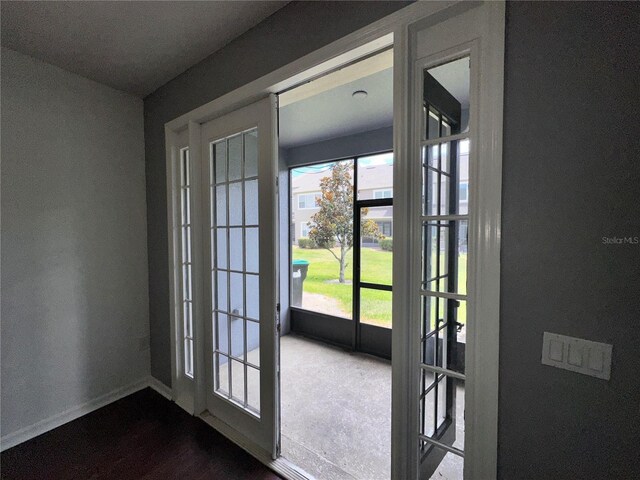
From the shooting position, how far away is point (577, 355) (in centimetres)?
86

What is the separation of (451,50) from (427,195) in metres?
0.55

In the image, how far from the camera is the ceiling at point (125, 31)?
1488mm

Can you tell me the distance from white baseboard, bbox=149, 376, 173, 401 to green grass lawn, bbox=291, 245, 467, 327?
2189 millimetres

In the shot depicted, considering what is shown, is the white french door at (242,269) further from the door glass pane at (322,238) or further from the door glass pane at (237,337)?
the door glass pane at (322,238)

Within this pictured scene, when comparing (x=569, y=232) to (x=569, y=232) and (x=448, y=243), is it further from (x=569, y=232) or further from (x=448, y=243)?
(x=448, y=243)

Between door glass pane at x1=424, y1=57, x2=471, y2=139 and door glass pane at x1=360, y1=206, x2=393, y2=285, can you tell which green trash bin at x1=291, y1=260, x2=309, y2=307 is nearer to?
door glass pane at x1=360, y1=206, x2=393, y2=285

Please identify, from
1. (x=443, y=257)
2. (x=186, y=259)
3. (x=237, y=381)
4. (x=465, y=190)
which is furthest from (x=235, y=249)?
(x=465, y=190)

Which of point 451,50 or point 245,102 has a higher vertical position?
point 245,102

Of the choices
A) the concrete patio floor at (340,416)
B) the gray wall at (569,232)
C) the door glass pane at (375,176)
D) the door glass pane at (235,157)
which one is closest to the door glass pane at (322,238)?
the door glass pane at (375,176)

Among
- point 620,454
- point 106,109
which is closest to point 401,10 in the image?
point 620,454

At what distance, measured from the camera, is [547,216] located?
2.92ft

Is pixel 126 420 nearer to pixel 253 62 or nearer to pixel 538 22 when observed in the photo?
pixel 253 62

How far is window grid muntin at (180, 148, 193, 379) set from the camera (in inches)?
89.7

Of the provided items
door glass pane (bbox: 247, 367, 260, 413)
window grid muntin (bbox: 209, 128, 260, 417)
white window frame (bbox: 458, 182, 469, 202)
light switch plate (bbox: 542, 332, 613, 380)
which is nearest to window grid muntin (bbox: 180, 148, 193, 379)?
window grid muntin (bbox: 209, 128, 260, 417)
